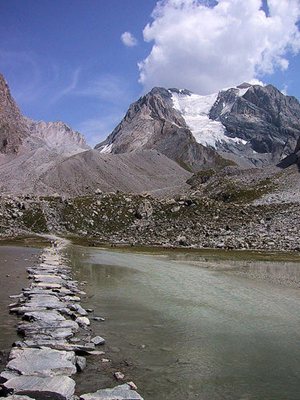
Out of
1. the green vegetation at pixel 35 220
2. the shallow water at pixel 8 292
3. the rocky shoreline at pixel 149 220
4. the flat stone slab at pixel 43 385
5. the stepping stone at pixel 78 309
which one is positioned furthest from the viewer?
the green vegetation at pixel 35 220

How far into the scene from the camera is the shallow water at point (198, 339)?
15383mm

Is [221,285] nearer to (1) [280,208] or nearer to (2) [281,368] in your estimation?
(2) [281,368]

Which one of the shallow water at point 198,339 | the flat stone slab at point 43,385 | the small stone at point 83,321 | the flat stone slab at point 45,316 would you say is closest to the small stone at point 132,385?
the shallow water at point 198,339

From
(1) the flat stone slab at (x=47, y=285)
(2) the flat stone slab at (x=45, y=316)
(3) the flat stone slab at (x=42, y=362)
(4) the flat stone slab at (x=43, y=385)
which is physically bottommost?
(4) the flat stone slab at (x=43, y=385)

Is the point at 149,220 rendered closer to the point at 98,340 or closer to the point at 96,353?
the point at 98,340

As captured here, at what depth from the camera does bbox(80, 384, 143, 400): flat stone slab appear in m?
13.3

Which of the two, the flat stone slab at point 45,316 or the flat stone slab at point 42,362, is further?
the flat stone slab at point 45,316

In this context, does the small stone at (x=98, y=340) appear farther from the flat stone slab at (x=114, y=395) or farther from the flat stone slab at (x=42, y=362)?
the flat stone slab at (x=114, y=395)

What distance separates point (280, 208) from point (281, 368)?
11920 cm

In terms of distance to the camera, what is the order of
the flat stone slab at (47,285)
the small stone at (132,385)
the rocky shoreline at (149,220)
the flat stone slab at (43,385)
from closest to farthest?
the flat stone slab at (43,385), the small stone at (132,385), the flat stone slab at (47,285), the rocky shoreline at (149,220)

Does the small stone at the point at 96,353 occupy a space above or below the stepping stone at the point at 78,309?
below

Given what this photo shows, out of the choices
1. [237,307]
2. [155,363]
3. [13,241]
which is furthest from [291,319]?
[13,241]

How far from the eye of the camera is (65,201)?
141 meters

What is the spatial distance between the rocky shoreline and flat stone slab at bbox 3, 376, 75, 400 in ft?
287
